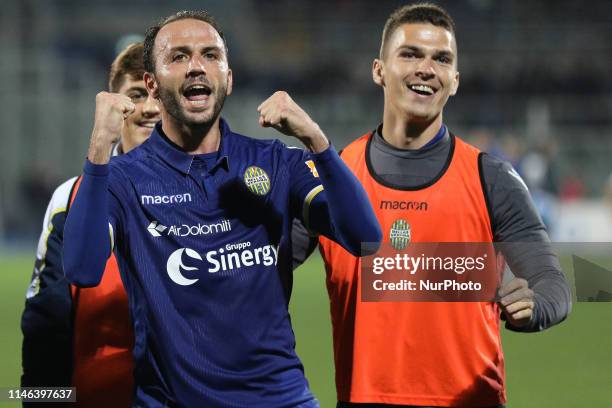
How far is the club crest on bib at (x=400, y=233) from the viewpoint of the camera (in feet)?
12.4

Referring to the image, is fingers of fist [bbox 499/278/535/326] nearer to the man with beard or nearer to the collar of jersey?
the man with beard

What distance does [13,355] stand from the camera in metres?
9.05

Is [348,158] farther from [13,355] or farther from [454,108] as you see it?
[454,108]

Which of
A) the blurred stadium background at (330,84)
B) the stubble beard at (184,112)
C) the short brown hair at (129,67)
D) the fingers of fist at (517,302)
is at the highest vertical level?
the blurred stadium background at (330,84)

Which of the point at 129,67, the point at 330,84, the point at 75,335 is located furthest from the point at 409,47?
the point at 330,84

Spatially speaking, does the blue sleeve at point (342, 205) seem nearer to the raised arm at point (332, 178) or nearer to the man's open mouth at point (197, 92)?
the raised arm at point (332, 178)

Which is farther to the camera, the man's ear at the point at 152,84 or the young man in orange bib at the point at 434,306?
the young man in orange bib at the point at 434,306

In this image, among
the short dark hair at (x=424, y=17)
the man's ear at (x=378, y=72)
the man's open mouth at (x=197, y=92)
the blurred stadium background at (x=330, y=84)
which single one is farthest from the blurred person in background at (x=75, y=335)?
the blurred stadium background at (x=330, y=84)

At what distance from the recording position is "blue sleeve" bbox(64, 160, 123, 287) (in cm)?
287

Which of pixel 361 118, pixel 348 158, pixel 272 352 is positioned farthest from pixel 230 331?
pixel 361 118

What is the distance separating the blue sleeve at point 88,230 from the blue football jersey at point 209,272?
117 mm

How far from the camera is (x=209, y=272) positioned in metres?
2.93

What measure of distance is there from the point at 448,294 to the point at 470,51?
72.8ft

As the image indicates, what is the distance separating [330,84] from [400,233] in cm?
1950
